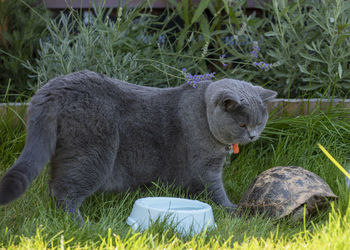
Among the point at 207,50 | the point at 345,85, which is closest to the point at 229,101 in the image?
the point at 207,50

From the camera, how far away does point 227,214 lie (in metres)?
2.22

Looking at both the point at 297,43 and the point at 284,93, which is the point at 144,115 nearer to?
the point at 284,93

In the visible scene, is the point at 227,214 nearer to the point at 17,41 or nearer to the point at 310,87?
the point at 310,87

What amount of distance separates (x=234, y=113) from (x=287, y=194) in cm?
47

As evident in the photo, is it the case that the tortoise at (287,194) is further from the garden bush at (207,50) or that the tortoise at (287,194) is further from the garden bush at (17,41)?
the garden bush at (17,41)

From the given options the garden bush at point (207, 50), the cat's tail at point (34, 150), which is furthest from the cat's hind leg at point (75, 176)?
the garden bush at point (207, 50)

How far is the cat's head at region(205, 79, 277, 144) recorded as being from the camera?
7.50 feet

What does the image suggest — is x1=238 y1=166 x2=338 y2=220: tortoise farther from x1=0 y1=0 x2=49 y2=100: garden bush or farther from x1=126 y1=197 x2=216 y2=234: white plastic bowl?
x1=0 y1=0 x2=49 y2=100: garden bush

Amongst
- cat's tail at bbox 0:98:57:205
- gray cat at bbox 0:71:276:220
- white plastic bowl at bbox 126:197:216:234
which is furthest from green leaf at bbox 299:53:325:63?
cat's tail at bbox 0:98:57:205

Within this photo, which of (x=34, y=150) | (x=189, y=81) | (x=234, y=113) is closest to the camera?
(x=34, y=150)

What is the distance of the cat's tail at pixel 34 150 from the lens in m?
1.69

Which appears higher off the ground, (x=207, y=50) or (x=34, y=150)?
(x=207, y=50)

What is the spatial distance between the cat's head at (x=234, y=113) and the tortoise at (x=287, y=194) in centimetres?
24

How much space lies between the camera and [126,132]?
2256 mm
